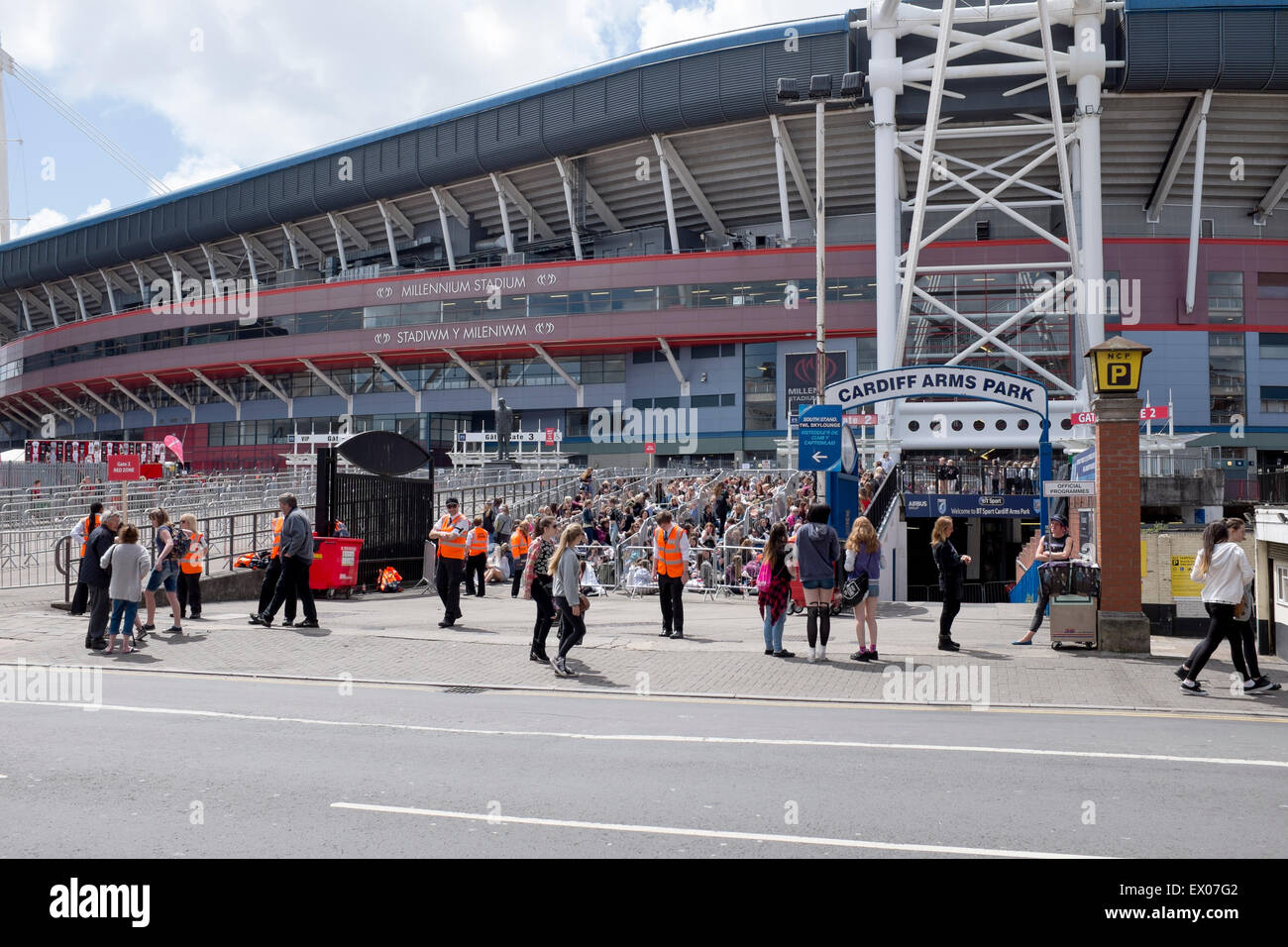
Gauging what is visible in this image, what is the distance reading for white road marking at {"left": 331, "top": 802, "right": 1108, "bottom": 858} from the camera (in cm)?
527

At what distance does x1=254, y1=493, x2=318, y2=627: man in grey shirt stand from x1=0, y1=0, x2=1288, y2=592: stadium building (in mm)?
18355

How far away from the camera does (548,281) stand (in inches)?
2101

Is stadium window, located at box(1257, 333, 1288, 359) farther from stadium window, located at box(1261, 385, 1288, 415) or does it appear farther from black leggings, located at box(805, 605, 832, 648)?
black leggings, located at box(805, 605, 832, 648)

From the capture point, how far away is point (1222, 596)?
10203 mm

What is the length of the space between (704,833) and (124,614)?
10.5m

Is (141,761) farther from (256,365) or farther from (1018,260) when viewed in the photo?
(256,365)

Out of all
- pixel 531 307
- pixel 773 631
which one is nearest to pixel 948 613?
pixel 773 631

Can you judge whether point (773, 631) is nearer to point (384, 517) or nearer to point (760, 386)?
point (384, 517)

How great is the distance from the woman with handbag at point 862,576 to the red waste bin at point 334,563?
10102 mm

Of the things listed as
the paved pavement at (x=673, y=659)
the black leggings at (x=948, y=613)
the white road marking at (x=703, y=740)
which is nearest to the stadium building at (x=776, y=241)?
the paved pavement at (x=673, y=659)

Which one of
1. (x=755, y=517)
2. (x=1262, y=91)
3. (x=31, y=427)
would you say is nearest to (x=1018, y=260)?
(x=1262, y=91)

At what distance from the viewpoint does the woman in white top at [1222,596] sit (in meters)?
10.2

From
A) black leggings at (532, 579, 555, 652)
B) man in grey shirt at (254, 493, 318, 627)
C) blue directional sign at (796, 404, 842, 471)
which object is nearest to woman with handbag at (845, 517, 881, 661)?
black leggings at (532, 579, 555, 652)

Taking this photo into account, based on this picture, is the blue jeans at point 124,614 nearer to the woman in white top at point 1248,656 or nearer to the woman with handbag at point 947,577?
the woman with handbag at point 947,577
